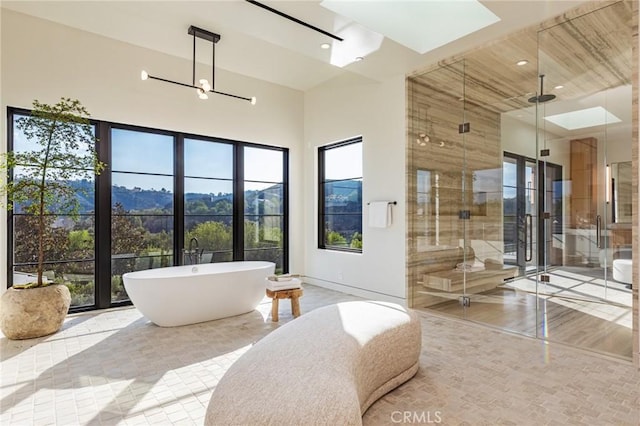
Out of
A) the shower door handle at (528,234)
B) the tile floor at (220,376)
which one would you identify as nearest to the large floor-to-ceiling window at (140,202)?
the tile floor at (220,376)

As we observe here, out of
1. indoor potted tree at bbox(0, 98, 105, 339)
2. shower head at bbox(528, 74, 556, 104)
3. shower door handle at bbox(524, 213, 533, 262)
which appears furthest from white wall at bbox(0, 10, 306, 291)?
shower head at bbox(528, 74, 556, 104)

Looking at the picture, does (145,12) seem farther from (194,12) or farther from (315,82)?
(315,82)

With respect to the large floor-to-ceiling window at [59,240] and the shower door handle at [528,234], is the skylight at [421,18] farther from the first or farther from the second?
the large floor-to-ceiling window at [59,240]

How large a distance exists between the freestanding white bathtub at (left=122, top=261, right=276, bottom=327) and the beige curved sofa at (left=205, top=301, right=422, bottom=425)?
1.67m

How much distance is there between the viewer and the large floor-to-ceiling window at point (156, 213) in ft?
13.4

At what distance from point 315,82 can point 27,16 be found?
3.63 meters

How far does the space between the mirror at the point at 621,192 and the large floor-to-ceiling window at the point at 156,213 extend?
14.0ft

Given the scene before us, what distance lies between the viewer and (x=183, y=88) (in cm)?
484

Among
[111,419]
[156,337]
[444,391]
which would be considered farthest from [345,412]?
[156,337]

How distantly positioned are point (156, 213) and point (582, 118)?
5000mm

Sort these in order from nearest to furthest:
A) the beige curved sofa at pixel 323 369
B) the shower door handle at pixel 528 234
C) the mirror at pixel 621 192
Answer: the beige curved sofa at pixel 323 369 < the mirror at pixel 621 192 < the shower door handle at pixel 528 234

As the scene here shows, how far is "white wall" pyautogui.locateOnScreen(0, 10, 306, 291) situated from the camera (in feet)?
12.4

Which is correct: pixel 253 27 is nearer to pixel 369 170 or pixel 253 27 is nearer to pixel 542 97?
pixel 369 170

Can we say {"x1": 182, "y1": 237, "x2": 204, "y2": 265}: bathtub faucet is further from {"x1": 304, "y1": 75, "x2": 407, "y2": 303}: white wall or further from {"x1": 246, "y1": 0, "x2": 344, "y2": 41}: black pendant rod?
{"x1": 246, "y1": 0, "x2": 344, "y2": 41}: black pendant rod
